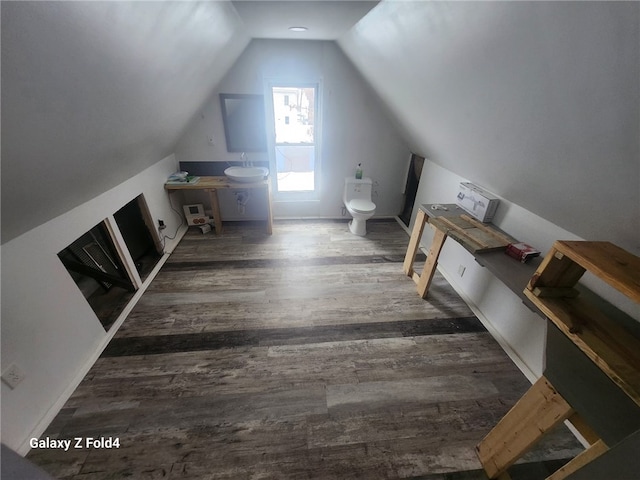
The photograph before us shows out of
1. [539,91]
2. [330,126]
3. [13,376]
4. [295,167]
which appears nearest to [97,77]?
[13,376]

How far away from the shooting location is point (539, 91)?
0.89 metres

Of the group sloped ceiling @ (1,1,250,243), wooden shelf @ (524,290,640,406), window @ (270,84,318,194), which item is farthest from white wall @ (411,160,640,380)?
sloped ceiling @ (1,1,250,243)

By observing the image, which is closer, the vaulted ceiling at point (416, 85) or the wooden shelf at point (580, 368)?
the vaulted ceiling at point (416, 85)

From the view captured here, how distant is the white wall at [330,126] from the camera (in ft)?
8.95

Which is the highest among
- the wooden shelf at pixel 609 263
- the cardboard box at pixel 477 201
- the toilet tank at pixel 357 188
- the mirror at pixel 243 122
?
the mirror at pixel 243 122

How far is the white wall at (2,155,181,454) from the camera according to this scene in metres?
1.25

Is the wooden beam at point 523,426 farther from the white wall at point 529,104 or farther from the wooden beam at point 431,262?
the wooden beam at point 431,262

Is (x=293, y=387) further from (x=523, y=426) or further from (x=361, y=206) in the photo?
(x=361, y=206)

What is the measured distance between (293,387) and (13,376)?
58.8 inches

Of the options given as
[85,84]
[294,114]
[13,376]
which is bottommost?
[13,376]

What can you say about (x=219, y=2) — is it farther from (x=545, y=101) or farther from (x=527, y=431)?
(x=527, y=431)

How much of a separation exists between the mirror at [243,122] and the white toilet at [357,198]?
1.26m

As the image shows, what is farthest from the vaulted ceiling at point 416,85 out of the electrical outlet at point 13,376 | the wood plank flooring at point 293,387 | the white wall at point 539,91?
the wood plank flooring at point 293,387

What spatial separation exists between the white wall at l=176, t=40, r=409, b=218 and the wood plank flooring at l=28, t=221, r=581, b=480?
5.07ft
